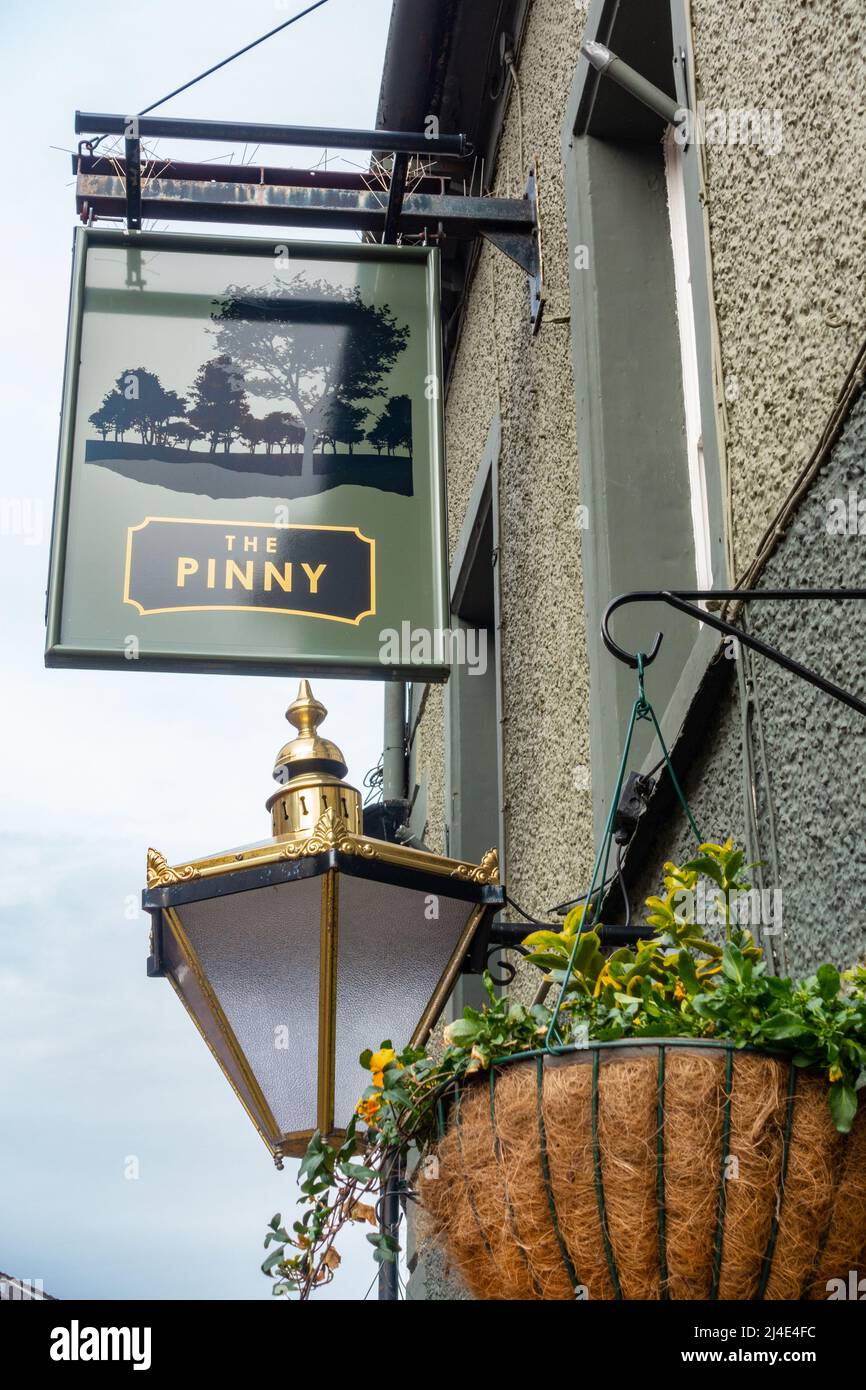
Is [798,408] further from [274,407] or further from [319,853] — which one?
[274,407]

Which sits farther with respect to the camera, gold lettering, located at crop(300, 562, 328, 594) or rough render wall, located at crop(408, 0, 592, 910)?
rough render wall, located at crop(408, 0, 592, 910)

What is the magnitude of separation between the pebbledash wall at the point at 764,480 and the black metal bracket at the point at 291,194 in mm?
408

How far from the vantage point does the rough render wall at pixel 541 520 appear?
4824 millimetres

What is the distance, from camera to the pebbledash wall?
8.79 feet

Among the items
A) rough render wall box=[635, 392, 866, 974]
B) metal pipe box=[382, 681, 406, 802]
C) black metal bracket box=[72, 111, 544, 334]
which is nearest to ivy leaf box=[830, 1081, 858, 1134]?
rough render wall box=[635, 392, 866, 974]

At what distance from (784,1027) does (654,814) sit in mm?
1654

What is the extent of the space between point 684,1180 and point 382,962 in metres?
1.57

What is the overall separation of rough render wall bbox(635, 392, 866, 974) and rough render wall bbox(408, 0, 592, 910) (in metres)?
1.59

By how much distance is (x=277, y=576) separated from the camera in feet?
14.7

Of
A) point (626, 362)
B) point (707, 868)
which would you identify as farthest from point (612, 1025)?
point (626, 362)

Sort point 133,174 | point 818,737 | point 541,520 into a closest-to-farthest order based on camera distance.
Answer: point 818,737
point 133,174
point 541,520

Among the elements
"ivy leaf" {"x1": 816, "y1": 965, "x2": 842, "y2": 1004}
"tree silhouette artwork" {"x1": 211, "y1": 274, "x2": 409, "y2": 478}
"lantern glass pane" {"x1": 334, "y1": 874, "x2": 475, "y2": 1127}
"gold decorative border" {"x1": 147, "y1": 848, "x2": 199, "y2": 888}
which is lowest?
"ivy leaf" {"x1": 816, "y1": 965, "x2": 842, "y2": 1004}

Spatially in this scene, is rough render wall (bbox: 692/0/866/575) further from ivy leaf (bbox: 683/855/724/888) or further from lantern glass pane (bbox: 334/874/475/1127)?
lantern glass pane (bbox: 334/874/475/1127)
